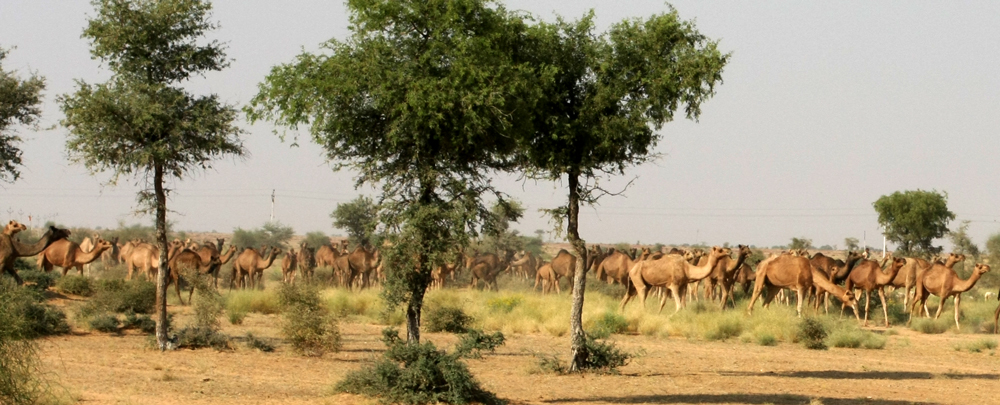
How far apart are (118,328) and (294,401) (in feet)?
34.5

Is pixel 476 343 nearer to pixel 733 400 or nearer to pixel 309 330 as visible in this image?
pixel 733 400

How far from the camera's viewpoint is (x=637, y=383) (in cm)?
1642

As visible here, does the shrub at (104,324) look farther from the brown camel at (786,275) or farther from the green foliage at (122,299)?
the brown camel at (786,275)

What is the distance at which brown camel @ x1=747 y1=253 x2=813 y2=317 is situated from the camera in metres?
29.2

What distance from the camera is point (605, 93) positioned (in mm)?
15664

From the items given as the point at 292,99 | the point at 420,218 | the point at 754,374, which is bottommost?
the point at 754,374

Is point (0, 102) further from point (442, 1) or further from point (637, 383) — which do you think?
point (637, 383)

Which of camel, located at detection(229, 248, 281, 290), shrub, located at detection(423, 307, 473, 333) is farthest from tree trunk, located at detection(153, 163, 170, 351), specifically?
camel, located at detection(229, 248, 281, 290)

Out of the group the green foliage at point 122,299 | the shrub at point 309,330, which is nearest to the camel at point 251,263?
the green foliage at point 122,299

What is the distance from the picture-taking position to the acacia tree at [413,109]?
44.4ft

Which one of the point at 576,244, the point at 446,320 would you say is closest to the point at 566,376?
the point at 576,244

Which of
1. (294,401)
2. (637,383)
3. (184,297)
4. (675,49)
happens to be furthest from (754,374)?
(184,297)

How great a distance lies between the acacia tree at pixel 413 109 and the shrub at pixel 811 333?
38.6ft

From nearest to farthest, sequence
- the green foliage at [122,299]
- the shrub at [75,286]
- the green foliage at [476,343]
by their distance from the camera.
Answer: the green foliage at [476,343]
the green foliage at [122,299]
the shrub at [75,286]
